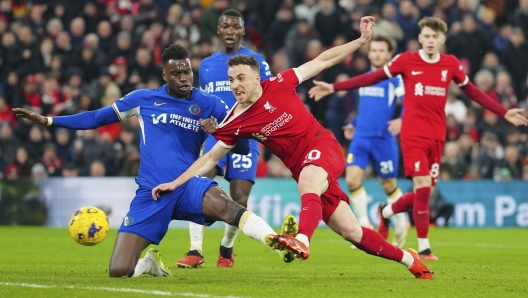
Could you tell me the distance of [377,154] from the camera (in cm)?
1355

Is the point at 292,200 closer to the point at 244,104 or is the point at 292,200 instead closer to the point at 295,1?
the point at 295,1

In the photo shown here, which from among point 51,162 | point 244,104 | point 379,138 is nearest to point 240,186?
point 244,104

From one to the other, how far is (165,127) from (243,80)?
1.12 meters

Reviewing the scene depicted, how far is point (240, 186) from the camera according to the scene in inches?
415

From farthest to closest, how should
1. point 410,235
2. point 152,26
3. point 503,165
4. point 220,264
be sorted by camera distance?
point 152,26, point 503,165, point 410,235, point 220,264

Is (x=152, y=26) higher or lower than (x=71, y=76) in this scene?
higher

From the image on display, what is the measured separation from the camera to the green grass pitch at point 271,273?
735 centimetres

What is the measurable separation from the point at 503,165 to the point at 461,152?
36.9 inches

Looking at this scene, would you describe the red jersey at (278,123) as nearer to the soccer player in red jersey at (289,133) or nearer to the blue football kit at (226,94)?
the soccer player in red jersey at (289,133)

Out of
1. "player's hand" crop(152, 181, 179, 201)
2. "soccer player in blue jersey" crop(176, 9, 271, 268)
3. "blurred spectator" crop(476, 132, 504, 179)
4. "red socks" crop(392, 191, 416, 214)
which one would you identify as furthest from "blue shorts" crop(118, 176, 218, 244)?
"blurred spectator" crop(476, 132, 504, 179)

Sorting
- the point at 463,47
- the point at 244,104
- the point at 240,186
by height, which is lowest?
the point at 240,186

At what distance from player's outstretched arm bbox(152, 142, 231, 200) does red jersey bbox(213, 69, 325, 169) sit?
9cm

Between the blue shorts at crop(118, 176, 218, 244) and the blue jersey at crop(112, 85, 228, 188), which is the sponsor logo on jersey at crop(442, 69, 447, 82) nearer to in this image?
the blue jersey at crop(112, 85, 228, 188)

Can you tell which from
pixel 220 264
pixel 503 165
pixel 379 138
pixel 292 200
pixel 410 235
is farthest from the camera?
pixel 503 165
